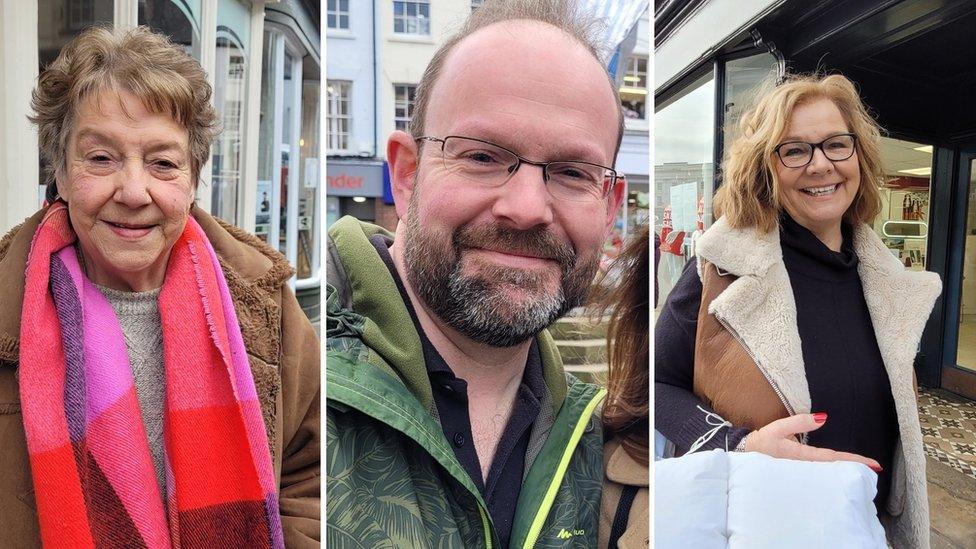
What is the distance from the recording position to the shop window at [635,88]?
2.92 ft

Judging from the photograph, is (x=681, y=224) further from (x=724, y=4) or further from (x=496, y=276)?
(x=496, y=276)

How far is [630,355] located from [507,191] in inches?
14.9

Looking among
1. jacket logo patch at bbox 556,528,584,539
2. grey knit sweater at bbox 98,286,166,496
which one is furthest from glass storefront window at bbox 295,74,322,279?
jacket logo patch at bbox 556,528,584,539

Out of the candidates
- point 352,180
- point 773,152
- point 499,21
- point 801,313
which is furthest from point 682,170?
point 352,180

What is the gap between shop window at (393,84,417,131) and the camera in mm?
821

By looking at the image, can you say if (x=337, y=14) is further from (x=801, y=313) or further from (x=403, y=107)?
(x=801, y=313)

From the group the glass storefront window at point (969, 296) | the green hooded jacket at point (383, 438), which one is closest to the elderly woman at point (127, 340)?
the green hooded jacket at point (383, 438)

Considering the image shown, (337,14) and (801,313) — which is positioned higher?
(337,14)

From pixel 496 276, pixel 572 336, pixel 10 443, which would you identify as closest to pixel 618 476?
pixel 572 336

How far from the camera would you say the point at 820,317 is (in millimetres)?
1245

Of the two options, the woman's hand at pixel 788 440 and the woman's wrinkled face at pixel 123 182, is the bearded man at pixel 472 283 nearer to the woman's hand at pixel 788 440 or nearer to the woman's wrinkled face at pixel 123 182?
the woman's wrinkled face at pixel 123 182

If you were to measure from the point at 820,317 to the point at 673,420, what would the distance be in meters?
0.38

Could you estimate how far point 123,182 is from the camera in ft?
3.02

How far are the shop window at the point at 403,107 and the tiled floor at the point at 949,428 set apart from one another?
49.8 inches
